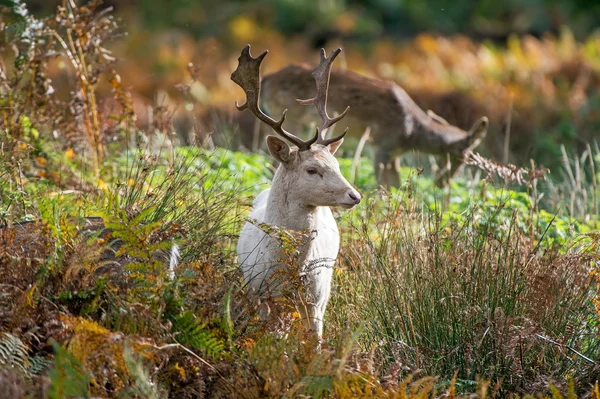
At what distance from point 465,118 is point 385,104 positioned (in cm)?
458

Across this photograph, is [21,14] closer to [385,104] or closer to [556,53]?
[385,104]

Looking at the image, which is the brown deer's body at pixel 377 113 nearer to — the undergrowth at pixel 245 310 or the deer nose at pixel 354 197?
Result: the undergrowth at pixel 245 310

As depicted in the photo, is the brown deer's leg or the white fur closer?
the white fur

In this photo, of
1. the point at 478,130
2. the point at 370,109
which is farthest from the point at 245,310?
the point at 478,130

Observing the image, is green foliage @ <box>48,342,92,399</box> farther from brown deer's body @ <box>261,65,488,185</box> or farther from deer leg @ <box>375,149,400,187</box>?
brown deer's body @ <box>261,65,488,185</box>

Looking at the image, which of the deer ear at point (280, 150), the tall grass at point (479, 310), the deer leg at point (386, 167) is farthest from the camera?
the deer leg at point (386, 167)

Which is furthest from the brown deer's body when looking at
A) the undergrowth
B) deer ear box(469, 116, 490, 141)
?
the undergrowth

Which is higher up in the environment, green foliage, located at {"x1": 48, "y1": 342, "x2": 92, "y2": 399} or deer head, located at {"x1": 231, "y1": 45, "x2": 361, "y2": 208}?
deer head, located at {"x1": 231, "y1": 45, "x2": 361, "y2": 208}

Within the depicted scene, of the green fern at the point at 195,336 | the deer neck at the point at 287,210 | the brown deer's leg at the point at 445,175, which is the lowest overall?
the green fern at the point at 195,336

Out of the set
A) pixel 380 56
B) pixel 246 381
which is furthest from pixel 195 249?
pixel 380 56

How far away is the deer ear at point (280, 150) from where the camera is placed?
549 centimetres

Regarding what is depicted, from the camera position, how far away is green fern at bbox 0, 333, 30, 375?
4.10 m

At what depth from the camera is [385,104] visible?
11227 millimetres

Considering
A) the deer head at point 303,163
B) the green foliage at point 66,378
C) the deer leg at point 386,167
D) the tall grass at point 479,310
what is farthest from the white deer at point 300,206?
the deer leg at point 386,167
